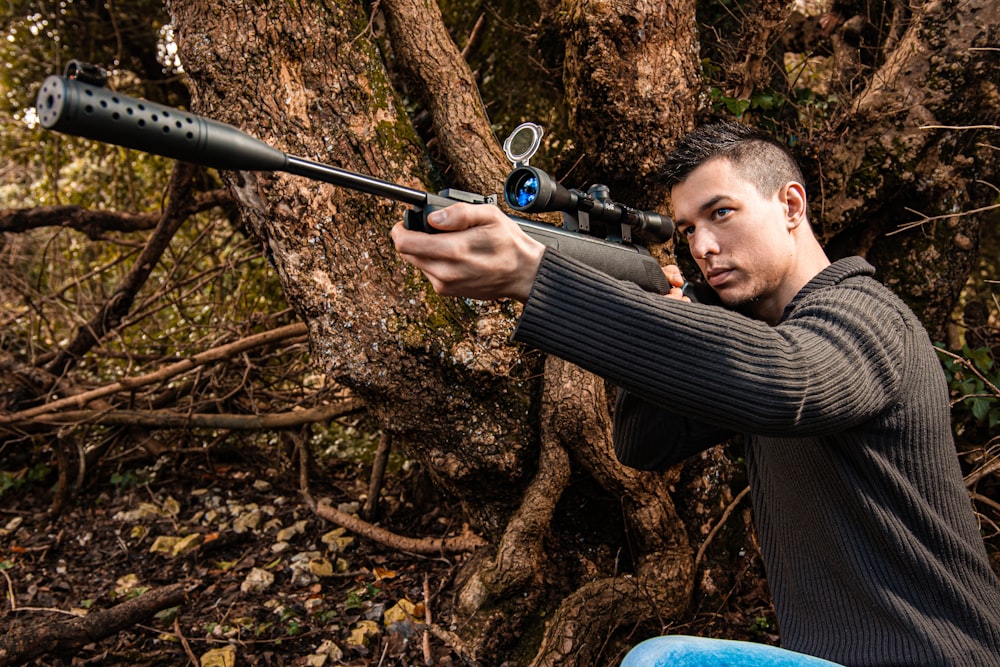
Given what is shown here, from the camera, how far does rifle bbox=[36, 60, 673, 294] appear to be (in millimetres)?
1223

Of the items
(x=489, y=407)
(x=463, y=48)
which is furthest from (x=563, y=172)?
(x=463, y=48)

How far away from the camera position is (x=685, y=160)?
2279 millimetres

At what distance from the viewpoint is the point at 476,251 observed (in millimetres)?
1538

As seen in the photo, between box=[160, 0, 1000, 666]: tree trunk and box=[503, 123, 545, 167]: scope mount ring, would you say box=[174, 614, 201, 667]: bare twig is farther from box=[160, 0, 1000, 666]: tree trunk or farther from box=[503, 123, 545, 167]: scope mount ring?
box=[503, 123, 545, 167]: scope mount ring

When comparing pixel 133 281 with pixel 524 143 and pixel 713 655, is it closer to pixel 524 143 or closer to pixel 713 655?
pixel 524 143

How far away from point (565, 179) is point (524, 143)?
5.46 feet

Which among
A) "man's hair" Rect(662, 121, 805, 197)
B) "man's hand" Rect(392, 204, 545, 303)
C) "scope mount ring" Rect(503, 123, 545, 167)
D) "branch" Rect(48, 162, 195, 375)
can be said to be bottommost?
"branch" Rect(48, 162, 195, 375)

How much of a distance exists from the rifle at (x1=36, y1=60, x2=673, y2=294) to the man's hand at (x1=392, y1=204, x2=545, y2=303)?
0.06m

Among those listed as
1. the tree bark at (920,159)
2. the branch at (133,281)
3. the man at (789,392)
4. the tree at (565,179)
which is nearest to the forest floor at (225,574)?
the tree at (565,179)

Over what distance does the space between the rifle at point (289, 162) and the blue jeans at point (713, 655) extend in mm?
1015

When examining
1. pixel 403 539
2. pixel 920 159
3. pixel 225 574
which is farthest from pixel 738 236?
pixel 225 574

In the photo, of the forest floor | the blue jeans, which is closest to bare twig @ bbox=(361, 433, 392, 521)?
the forest floor

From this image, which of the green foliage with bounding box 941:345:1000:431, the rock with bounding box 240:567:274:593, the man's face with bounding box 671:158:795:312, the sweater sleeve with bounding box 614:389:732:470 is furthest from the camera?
the rock with bounding box 240:567:274:593

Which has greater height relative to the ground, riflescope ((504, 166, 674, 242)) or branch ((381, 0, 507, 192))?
branch ((381, 0, 507, 192))
